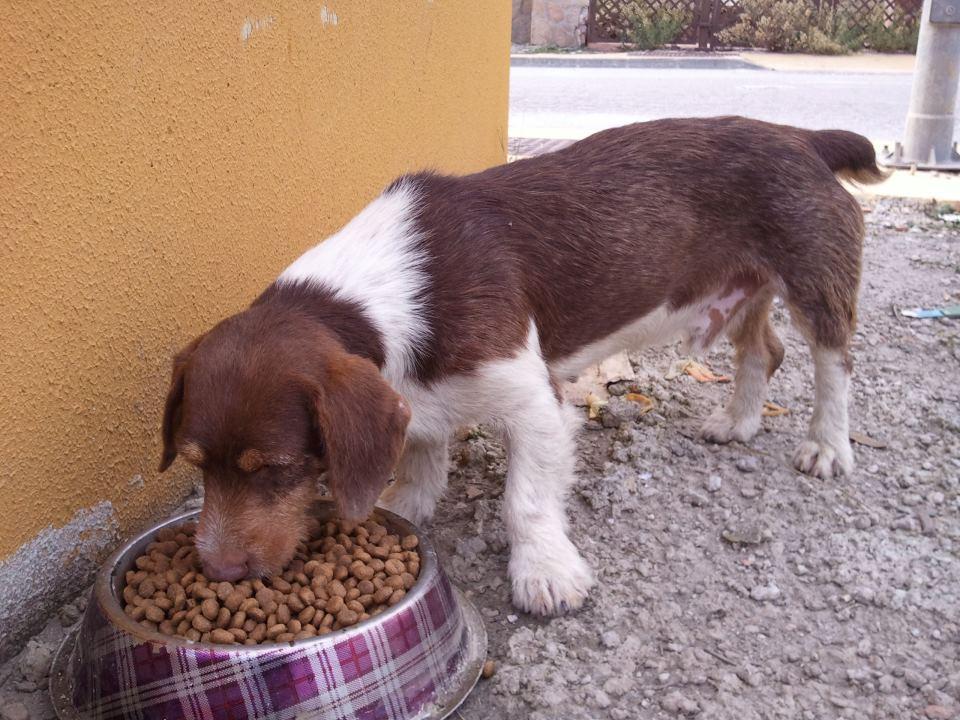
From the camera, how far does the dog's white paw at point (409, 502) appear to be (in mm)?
3803

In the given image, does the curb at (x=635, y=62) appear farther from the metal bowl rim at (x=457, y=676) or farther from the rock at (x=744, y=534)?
the metal bowl rim at (x=457, y=676)

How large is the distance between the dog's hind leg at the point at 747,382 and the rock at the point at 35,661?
276 cm

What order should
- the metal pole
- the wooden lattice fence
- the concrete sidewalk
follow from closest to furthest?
the metal pole, the concrete sidewalk, the wooden lattice fence

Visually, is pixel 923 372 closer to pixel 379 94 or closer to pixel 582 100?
pixel 379 94

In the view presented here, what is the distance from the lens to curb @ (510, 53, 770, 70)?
2012 centimetres

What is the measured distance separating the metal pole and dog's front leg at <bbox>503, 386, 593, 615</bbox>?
698 centimetres

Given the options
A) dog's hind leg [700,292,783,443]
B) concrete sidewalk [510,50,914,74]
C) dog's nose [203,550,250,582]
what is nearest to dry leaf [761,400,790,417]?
dog's hind leg [700,292,783,443]

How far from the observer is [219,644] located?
252cm

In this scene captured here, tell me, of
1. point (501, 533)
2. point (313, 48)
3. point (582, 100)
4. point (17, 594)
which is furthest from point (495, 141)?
point (582, 100)

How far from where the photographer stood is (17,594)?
2.92 meters

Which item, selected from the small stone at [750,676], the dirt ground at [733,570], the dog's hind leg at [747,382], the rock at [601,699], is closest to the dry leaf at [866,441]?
the dirt ground at [733,570]

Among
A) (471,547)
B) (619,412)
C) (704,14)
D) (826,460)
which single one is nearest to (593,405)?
(619,412)

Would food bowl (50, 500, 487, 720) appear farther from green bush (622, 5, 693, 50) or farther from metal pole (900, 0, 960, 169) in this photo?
green bush (622, 5, 693, 50)

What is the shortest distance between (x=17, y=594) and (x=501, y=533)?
64.0 inches
